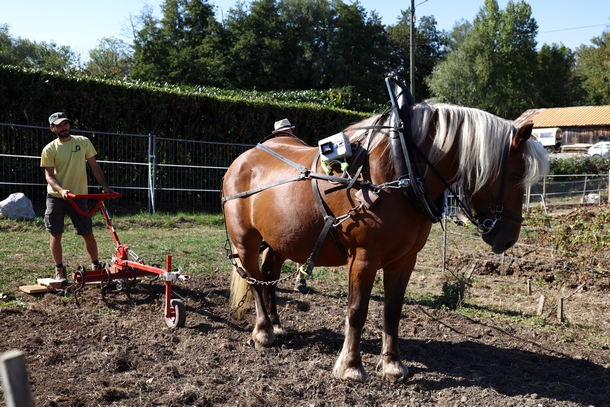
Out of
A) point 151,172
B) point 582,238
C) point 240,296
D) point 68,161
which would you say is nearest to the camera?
point 240,296

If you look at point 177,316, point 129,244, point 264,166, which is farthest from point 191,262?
point 264,166

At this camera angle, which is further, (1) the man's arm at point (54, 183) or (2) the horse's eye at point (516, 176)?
(1) the man's arm at point (54, 183)

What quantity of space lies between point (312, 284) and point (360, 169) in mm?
3398

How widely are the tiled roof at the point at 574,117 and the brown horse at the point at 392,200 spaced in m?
48.8

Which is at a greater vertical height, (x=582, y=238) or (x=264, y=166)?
(x=264, y=166)

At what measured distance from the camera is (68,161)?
590 centimetres

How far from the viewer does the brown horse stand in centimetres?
370

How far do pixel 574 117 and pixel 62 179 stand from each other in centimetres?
5196

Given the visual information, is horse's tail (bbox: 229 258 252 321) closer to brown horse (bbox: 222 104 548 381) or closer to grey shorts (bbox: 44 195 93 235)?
brown horse (bbox: 222 104 548 381)

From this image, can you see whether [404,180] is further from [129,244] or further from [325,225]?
[129,244]

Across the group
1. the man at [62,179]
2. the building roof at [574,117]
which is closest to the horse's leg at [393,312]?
the man at [62,179]

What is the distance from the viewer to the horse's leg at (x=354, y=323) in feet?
12.6

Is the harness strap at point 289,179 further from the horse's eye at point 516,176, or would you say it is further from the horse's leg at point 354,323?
the horse's eye at point 516,176

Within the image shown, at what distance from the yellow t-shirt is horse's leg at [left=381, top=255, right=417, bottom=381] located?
3685mm
